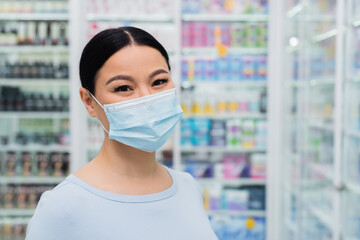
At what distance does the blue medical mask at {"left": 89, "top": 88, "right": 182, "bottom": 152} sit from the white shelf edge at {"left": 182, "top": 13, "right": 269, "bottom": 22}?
11.6 ft

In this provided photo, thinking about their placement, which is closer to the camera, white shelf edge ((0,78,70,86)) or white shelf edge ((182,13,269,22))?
white shelf edge ((0,78,70,86))

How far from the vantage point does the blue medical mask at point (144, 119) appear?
100 centimetres

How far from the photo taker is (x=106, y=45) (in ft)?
3.15

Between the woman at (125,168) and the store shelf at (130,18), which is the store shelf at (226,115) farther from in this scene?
the woman at (125,168)

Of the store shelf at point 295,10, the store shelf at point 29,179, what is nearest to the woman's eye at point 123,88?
the store shelf at point 295,10

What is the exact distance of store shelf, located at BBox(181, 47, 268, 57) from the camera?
444 cm

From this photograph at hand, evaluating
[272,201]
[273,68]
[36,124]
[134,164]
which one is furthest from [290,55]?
[134,164]

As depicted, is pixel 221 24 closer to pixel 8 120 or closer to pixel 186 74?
pixel 186 74

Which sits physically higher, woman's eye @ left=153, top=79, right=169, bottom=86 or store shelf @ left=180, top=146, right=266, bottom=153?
woman's eye @ left=153, top=79, right=169, bottom=86

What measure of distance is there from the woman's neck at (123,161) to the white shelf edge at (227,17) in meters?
3.60

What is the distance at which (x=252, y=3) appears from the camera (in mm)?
4457

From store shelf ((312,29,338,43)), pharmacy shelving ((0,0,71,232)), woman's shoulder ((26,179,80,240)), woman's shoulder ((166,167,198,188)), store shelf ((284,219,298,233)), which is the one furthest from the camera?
pharmacy shelving ((0,0,71,232))

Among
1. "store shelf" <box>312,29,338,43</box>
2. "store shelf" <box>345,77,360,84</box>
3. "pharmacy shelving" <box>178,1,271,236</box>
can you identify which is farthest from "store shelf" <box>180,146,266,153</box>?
"store shelf" <box>345,77,360,84</box>

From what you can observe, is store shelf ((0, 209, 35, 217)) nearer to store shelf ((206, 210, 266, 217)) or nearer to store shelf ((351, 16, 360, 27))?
store shelf ((206, 210, 266, 217))
